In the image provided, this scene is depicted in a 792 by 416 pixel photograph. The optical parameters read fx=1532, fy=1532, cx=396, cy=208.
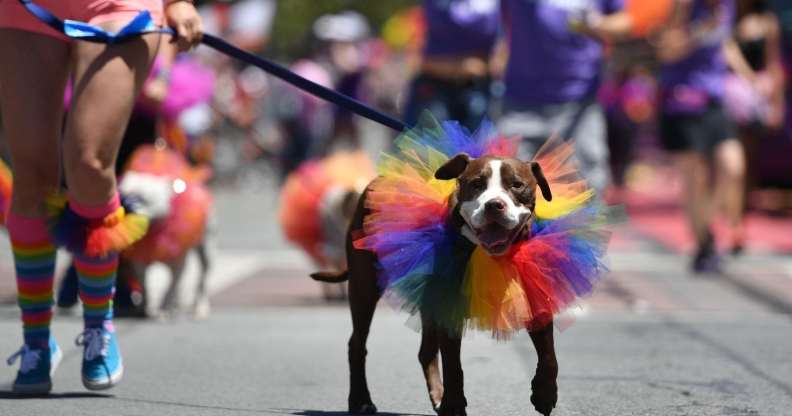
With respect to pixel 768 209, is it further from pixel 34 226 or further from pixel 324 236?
pixel 34 226

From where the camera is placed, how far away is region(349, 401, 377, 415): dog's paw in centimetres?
505

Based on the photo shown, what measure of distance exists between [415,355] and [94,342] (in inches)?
69.1

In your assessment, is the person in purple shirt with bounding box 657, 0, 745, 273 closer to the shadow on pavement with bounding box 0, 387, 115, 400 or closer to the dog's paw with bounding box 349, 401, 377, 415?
the dog's paw with bounding box 349, 401, 377, 415

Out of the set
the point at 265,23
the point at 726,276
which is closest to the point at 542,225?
the point at 726,276

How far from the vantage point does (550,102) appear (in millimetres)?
8078

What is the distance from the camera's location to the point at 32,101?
5117 millimetres

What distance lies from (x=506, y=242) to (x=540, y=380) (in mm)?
446

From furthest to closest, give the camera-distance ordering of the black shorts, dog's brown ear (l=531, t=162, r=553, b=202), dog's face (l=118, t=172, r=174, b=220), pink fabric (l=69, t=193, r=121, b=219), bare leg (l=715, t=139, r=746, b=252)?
bare leg (l=715, t=139, r=746, b=252), the black shorts, dog's face (l=118, t=172, r=174, b=220), pink fabric (l=69, t=193, r=121, b=219), dog's brown ear (l=531, t=162, r=553, b=202)

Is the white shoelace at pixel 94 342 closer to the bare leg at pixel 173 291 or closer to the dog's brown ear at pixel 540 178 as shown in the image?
the dog's brown ear at pixel 540 178

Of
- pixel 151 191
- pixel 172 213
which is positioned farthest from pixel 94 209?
pixel 172 213

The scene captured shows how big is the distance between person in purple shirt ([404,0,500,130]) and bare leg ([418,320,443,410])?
3414mm

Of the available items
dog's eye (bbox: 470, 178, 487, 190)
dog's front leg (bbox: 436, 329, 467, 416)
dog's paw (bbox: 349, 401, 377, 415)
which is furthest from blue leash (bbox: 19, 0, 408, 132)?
dog's paw (bbox: 349, 401, 377, 415)

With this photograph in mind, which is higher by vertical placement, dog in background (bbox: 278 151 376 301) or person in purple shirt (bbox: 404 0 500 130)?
→ person in purple shirt (bbox: 404 0 500 130)

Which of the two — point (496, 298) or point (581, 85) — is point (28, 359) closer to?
point (496, 298)
